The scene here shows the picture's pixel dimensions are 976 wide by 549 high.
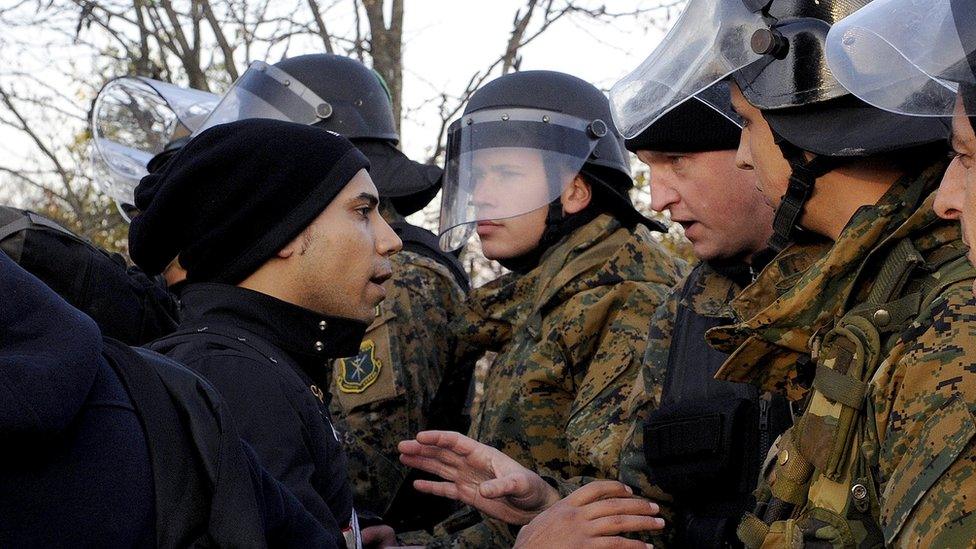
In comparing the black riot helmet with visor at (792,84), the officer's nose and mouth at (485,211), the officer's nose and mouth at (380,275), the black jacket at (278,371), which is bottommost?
the black jacket at (278,371)

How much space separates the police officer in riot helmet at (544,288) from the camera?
11.7 ft

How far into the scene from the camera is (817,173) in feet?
8.38

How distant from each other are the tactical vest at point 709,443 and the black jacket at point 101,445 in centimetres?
146

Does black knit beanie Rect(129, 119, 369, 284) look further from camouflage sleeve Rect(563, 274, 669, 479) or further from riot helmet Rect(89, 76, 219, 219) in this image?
riot helmet Rect(89, 76, 219, 219)

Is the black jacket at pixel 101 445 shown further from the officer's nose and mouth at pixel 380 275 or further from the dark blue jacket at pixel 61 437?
the officer's nose and mouth at pixel 380 275

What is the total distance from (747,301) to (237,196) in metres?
1.28

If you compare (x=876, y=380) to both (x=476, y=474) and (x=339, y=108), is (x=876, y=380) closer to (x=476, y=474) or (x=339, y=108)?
(x=476, y=474)

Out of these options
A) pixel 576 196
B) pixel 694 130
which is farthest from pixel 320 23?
pixel 694 130

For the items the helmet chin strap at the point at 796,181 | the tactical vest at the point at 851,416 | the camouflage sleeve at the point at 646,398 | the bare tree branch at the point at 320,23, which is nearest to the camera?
the tactical vest at the point at 851,416

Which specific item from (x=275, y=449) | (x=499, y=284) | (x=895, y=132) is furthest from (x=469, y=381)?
(x=895, y=132)

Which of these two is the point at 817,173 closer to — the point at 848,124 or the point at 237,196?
the point at 848,124

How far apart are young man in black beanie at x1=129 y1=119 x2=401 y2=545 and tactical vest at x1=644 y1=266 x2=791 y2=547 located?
83cm

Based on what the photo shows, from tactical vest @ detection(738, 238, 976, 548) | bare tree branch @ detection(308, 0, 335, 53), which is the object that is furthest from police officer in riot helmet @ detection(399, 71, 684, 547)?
bare tree branch @ detection(308, 0, 335, 53)

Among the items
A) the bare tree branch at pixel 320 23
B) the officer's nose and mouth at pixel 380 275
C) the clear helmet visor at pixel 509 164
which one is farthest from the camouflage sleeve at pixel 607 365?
the bare tree branch at pixel 320 23
